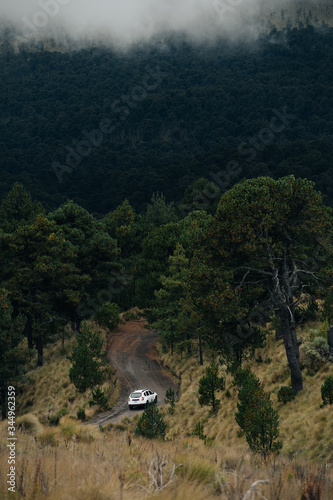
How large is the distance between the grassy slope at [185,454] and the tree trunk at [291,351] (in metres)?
0.60

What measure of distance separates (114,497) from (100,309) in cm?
3828

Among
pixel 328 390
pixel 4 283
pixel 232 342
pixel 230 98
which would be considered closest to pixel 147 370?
pixel 4 283

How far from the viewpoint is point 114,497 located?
4.51 m

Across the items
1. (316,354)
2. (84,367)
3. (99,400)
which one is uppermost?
(316,354)

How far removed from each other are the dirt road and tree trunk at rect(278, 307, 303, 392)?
36.9ft

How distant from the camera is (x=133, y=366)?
3556 centimetres

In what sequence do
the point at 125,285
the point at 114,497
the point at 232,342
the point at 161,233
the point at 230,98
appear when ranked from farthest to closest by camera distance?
1. the point at 230,98
2. the point at 125,285
3. the point at 161,233
4. the point at 232,342
5. the point at 114,497

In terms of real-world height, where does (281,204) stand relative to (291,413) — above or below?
above

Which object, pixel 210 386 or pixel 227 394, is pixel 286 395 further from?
pixel 227 394

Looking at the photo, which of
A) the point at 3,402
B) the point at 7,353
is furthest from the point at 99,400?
the point at 3,402

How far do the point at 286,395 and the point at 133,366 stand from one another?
19534 mm

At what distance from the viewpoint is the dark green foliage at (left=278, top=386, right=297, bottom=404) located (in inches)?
726

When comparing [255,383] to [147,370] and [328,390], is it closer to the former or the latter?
[328,390]

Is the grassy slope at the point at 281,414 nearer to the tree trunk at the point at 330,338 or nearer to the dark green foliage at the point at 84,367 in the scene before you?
the tree trunk at the point at 330,338
